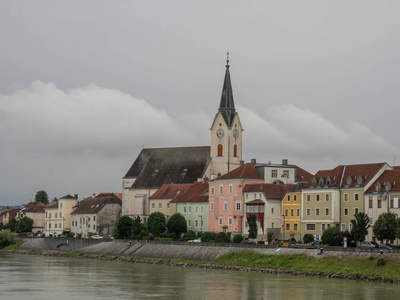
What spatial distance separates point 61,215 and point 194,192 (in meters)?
49.1

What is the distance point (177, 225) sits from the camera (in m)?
121

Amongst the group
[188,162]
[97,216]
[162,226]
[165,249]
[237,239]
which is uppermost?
[188,162]

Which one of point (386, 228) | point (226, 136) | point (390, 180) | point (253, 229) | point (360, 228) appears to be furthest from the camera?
point (226, 136)

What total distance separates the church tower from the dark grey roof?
2.38 meters

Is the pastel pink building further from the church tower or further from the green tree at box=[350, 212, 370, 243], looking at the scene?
the green tree at box=[350, 212, 370, 243]

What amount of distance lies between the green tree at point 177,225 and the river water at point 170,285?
1233 inches

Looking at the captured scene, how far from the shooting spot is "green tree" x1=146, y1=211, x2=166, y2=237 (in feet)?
397

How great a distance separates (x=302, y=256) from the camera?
269ft

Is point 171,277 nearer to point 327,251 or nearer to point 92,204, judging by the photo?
point 327,251

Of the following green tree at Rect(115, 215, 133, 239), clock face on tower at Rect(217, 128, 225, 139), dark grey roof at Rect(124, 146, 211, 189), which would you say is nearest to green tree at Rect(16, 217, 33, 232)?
dark grey roof at Rect(124, 146, 211, 189)

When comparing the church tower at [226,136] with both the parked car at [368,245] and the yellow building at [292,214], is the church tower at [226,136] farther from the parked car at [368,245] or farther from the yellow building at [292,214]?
the parked car at [368,245]

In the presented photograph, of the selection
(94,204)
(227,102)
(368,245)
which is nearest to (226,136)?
(227,102)

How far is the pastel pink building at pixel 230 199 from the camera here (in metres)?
114

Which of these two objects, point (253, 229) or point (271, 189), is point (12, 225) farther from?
point (253, 229)
